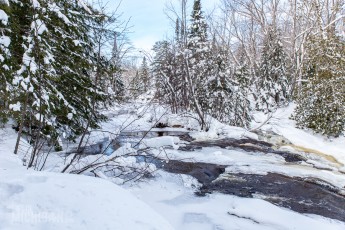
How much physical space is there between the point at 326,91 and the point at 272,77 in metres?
8.65

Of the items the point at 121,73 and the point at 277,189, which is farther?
the point at 121,73

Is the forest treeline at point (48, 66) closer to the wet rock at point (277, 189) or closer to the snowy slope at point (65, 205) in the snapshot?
the snowy slope at point (65, 205)

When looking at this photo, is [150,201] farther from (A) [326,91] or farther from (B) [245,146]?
(A) [326,91]

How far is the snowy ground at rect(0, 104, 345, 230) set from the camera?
1862mm

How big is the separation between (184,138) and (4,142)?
224 inches

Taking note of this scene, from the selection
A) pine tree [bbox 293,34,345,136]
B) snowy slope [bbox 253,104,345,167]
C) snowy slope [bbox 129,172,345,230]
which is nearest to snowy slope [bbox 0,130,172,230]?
snowy slope [bbox 129,172,345,230]

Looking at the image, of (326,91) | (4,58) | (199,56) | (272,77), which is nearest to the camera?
(4,58)

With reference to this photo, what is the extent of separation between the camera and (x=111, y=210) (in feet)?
6.71

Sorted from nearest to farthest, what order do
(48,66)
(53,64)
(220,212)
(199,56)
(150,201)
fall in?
(220,212)
(150,201)
(48,66)
(53,64)
(199,56)

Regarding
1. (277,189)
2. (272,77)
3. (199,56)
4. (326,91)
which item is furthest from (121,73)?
(272,77)

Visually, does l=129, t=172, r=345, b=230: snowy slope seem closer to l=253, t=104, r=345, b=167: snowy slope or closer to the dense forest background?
the dense forest background

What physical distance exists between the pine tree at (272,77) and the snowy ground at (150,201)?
12088 millimetres

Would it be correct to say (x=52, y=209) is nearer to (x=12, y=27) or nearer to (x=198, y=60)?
(x=12, y=27)

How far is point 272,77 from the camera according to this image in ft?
66.0
